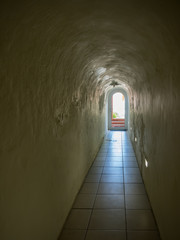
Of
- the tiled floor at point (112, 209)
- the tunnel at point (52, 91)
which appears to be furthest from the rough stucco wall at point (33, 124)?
the tiled floor at point (112, 209)

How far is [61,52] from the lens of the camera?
11.3ft

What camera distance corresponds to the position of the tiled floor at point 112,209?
366 cm

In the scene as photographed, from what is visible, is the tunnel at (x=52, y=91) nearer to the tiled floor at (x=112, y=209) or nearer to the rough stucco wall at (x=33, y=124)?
the rough stucco wall at (x=33, y=124)

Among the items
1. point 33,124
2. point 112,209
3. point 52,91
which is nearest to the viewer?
point 33,124

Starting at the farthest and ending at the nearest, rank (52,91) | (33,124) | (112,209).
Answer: (112,209) → (52,91) → (33,124)

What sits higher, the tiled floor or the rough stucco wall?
the rough stucco wall

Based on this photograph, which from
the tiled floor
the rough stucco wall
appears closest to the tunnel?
the rough stucco wall

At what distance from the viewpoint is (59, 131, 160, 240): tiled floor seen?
3664mm

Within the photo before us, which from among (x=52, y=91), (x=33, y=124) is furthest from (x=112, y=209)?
(x=33, y=124)

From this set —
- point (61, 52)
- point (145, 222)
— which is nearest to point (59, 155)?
point (61, 52)

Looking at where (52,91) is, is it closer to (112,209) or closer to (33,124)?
(33,124)

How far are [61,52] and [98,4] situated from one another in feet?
3.54

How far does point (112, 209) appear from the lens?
14.6ft

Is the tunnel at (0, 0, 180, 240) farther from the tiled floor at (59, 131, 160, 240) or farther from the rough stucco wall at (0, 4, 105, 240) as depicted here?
the tiled floor at (59, 131, 160, 240)
